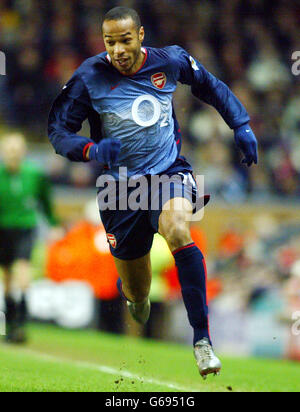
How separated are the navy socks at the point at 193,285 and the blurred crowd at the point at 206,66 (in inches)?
269

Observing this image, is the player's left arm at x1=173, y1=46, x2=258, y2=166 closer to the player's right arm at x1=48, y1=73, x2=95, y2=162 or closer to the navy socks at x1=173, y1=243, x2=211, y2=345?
the player's right arm at x1=48, y1=73, x2=95, y2=162

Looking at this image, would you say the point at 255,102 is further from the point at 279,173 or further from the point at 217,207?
the point at 217,207

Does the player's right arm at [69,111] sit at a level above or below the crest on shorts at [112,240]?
above

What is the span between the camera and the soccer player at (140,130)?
5.11 m

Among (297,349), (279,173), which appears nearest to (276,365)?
(297,349)

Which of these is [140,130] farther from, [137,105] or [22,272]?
[22,272]

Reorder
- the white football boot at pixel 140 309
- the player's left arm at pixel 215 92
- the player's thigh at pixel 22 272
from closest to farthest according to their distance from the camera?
the player's left arm at pixel 215 92
the white football boot at pixel 140 309
the player's thigh at pixel 22 272

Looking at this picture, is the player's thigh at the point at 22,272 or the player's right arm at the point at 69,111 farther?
the player's thigh at the point at 22,272

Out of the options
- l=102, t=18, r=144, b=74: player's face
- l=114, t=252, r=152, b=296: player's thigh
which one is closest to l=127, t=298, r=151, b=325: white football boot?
l=114, t=252, r=152, b=296: player's thigh

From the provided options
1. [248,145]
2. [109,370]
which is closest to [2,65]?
[109,370]

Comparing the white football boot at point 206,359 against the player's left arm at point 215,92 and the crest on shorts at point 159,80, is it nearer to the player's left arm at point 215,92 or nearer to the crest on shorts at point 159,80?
the player's left arm at point 215,92

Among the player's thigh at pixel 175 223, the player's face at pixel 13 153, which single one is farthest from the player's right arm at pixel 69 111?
the player's face at pixel 13 153

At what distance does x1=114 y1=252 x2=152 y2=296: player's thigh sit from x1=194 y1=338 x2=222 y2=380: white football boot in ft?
3.31

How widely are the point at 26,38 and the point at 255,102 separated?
12.7 feet
